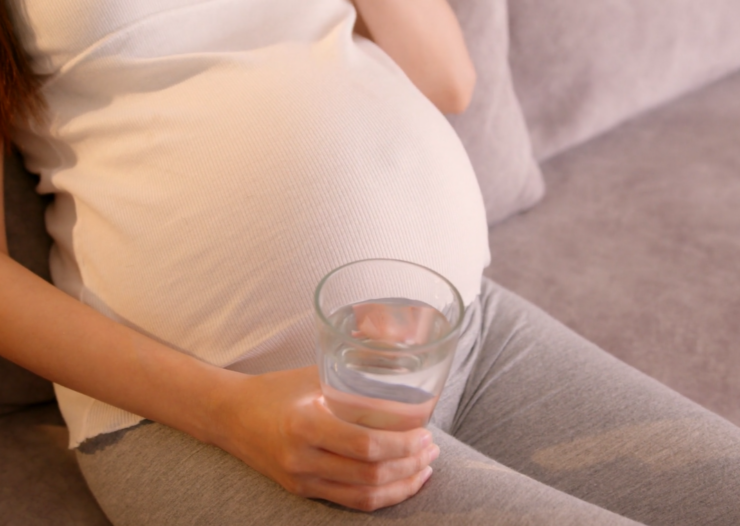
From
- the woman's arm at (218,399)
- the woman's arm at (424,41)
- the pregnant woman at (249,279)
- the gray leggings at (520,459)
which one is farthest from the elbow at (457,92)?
the woman's arm at (218,399)

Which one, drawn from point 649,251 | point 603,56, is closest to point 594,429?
point 649,251

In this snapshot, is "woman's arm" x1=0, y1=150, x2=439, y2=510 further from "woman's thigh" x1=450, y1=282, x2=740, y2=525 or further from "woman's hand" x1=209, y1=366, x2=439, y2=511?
"woman's thigh" x1=450, y1=282, x2=740, y2=525

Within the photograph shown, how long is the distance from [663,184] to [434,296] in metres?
1.12

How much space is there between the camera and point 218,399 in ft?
A: 2.16

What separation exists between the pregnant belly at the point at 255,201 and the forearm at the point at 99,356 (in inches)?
1.6

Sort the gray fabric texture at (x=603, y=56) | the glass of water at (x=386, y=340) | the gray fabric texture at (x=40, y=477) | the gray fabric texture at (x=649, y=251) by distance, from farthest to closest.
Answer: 1. the gray fabric texture at (x=603, y=56)
2. the gray fabric texture at (x=649, y=251)
3. the gray fabric texture at (x=40, y=477)
4. the glass of water at (x=386, y=340)

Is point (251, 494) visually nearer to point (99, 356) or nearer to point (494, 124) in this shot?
point (99, 356)

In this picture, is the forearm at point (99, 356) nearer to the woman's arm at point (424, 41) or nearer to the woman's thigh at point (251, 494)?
the woman's thigh at point (251, 494)

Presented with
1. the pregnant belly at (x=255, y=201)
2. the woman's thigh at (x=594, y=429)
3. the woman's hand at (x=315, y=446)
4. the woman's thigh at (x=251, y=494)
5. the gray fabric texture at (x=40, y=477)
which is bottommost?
the gray fabric texture at (x=40, y=477)

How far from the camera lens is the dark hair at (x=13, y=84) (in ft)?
2.40

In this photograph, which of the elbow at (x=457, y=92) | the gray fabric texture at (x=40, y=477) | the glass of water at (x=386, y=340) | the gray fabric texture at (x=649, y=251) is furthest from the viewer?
the gray fabric texture at (x=649, y=251)

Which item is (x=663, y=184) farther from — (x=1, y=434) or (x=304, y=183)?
(x=1, y=434)

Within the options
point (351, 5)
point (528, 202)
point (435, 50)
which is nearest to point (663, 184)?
point (528, 202)

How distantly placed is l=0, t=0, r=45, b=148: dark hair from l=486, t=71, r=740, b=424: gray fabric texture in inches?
32.5
